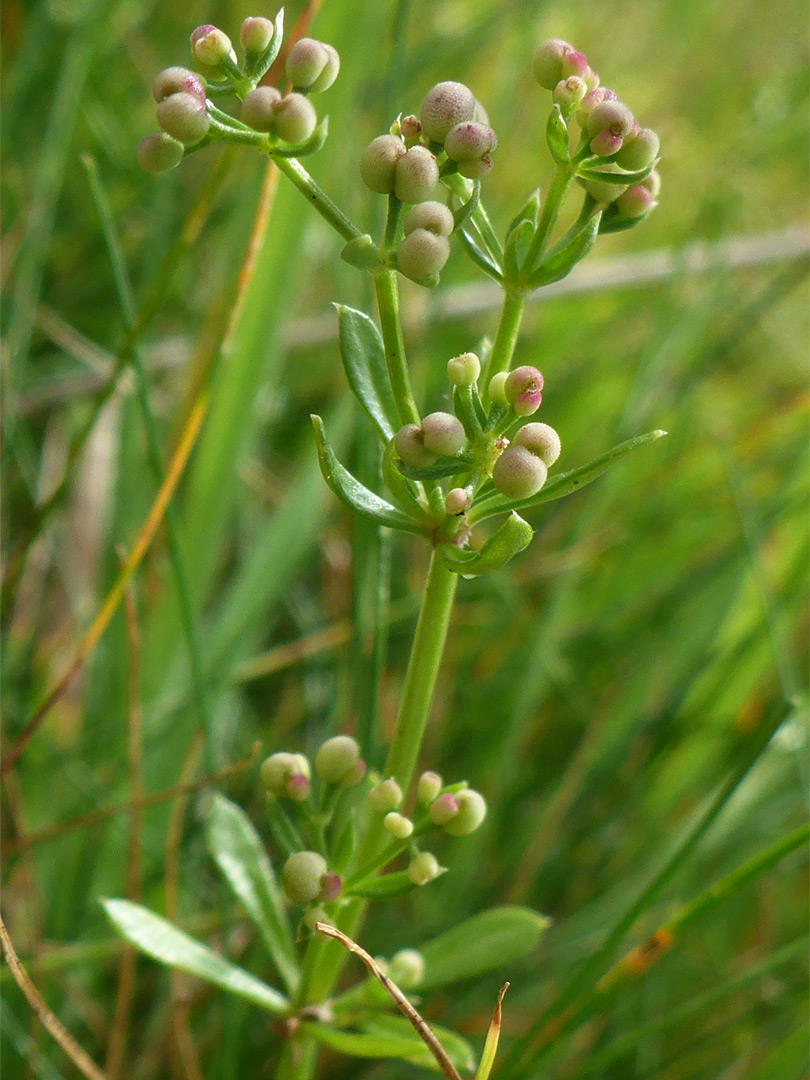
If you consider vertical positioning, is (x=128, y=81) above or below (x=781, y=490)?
above

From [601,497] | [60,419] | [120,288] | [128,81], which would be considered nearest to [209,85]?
[120,288]

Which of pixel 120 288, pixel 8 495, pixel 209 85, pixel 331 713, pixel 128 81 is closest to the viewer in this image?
pixel 209 85

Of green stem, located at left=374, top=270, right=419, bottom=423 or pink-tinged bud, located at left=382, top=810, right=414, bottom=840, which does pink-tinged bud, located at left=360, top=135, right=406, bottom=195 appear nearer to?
green stem, located at left=374, top=270, right=419, bottom=423

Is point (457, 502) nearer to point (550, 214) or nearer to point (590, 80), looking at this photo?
point (550, 214)

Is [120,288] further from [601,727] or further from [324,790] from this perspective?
[601,727]

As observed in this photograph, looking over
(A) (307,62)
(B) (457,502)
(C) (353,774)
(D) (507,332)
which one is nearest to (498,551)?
(B) (457,502)

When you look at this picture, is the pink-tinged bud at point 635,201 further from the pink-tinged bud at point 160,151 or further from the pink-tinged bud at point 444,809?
the pink-tinged bud at point 444,809
